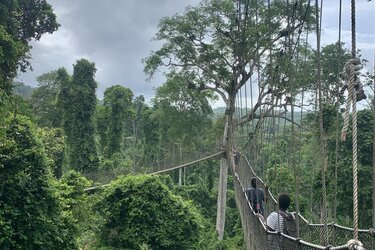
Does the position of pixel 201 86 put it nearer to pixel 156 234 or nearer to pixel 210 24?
pixel 210 24

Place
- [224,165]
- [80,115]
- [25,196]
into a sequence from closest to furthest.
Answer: [25,196] → [224,165] → [80,115]

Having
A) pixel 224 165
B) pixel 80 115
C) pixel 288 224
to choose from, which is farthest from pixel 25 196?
pixel 80 115

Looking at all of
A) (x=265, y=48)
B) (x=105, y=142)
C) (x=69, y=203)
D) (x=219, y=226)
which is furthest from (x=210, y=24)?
(x=105, y=142)

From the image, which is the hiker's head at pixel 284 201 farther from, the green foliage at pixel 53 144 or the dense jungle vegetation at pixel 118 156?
the green foliage at pixel 53 144

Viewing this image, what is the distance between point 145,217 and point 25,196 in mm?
3815

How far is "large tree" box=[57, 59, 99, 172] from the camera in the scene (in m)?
14.3

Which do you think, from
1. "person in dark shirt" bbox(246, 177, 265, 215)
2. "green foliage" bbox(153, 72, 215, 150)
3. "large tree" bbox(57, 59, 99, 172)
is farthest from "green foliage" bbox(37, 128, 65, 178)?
"person in dark shirt" bbox(246, 177, 265, 215)

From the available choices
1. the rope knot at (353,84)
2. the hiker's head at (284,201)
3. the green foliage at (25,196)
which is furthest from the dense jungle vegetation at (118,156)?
the rope knot at (353,84)

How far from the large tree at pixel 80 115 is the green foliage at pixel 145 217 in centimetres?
596

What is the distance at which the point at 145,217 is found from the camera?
8.19 m

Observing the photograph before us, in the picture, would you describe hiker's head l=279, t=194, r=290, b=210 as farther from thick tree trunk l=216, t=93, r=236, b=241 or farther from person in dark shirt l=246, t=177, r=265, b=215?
thick tree trunk l=216, t=93, r=236, b=241

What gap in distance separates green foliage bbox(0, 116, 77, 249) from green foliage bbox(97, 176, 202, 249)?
3045 millimetres

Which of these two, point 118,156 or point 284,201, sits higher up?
point 284,201

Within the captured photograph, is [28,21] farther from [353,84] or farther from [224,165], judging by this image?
[353,84]
